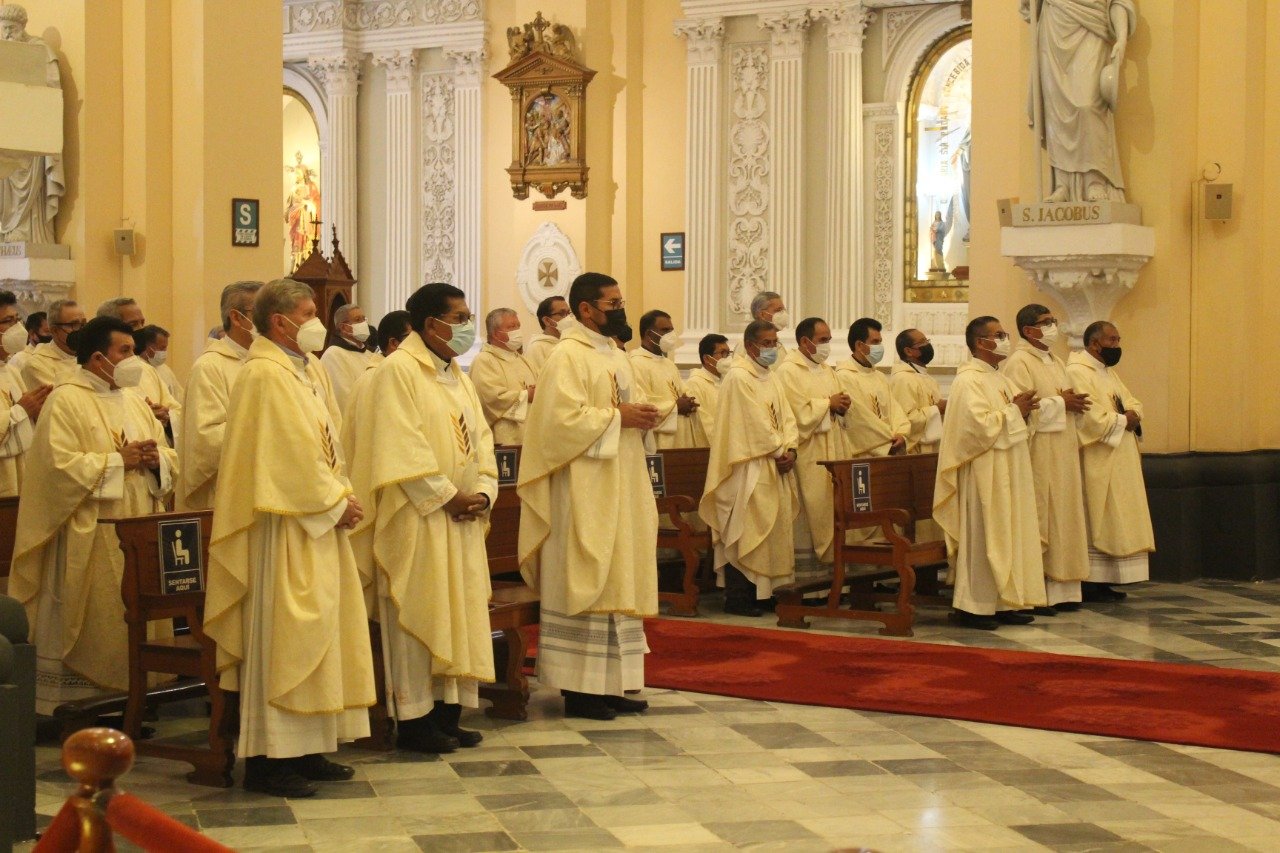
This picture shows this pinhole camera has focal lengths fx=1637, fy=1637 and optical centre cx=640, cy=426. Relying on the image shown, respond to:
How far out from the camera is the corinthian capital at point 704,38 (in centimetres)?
1723

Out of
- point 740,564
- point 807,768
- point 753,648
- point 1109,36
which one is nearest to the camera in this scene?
point 807,768

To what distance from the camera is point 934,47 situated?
16.8m

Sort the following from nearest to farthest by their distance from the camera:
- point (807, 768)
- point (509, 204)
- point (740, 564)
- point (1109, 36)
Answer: point (807, 768), point (740, 564), point (1109, 36), point (509, 204)

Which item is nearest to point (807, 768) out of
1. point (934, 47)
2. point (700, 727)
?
point (700, 727)

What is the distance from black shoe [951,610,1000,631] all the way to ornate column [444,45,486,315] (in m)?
9.48

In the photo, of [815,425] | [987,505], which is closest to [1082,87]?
[815,425]

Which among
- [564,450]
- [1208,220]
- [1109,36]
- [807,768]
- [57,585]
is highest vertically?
[1109,36]

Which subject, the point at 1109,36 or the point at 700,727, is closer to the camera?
the point at 700,727

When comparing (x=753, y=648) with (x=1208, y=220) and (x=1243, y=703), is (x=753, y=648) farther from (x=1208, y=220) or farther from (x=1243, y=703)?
(x=1208, y=220)

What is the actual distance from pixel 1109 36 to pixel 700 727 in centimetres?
672

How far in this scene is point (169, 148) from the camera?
1358 cm

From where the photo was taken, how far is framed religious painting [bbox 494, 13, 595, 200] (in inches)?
689

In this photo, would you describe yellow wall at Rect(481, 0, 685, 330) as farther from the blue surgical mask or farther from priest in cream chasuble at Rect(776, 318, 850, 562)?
the blue surgical mask

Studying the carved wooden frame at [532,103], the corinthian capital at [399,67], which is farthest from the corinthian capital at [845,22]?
the corinthian capital at [399,67]
